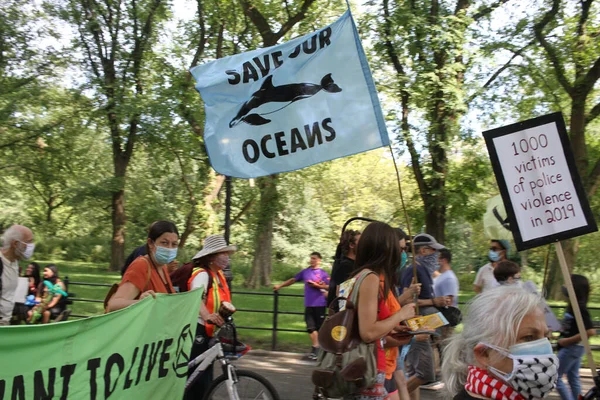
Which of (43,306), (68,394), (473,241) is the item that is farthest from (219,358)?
(473,241)

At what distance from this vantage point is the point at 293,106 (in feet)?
22.3

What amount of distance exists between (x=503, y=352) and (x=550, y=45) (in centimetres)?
1587

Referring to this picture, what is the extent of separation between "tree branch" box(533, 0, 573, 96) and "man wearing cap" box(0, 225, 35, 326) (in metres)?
13.8

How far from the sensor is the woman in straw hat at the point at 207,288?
19.7 feet

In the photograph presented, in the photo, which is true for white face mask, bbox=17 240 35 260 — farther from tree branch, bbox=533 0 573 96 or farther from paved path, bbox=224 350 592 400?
tree branch, bbox=533 0 573 96

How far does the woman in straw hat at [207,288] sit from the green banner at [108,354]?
0.77ft

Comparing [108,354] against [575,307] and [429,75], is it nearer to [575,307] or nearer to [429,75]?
[575,307]

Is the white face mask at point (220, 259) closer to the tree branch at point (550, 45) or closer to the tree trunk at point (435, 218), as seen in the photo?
the tree trunk at point (435, 218)

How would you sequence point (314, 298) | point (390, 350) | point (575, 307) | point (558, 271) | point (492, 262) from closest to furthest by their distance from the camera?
point (575, 307), point (390, 350), point (492, 262), point (314, 298), point (558, 271)

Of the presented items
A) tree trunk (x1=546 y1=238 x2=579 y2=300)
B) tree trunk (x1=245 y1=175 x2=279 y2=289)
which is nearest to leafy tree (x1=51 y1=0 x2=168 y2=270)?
tree trunk (x1=245 y1=175 x2=279 y2=289)

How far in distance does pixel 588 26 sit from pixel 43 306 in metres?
13.4

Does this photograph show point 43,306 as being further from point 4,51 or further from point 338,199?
point 338,199

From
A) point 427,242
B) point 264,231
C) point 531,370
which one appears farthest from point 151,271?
point 264,231

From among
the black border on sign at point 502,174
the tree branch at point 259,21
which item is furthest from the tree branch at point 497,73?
the black border on sign at point 502,174
